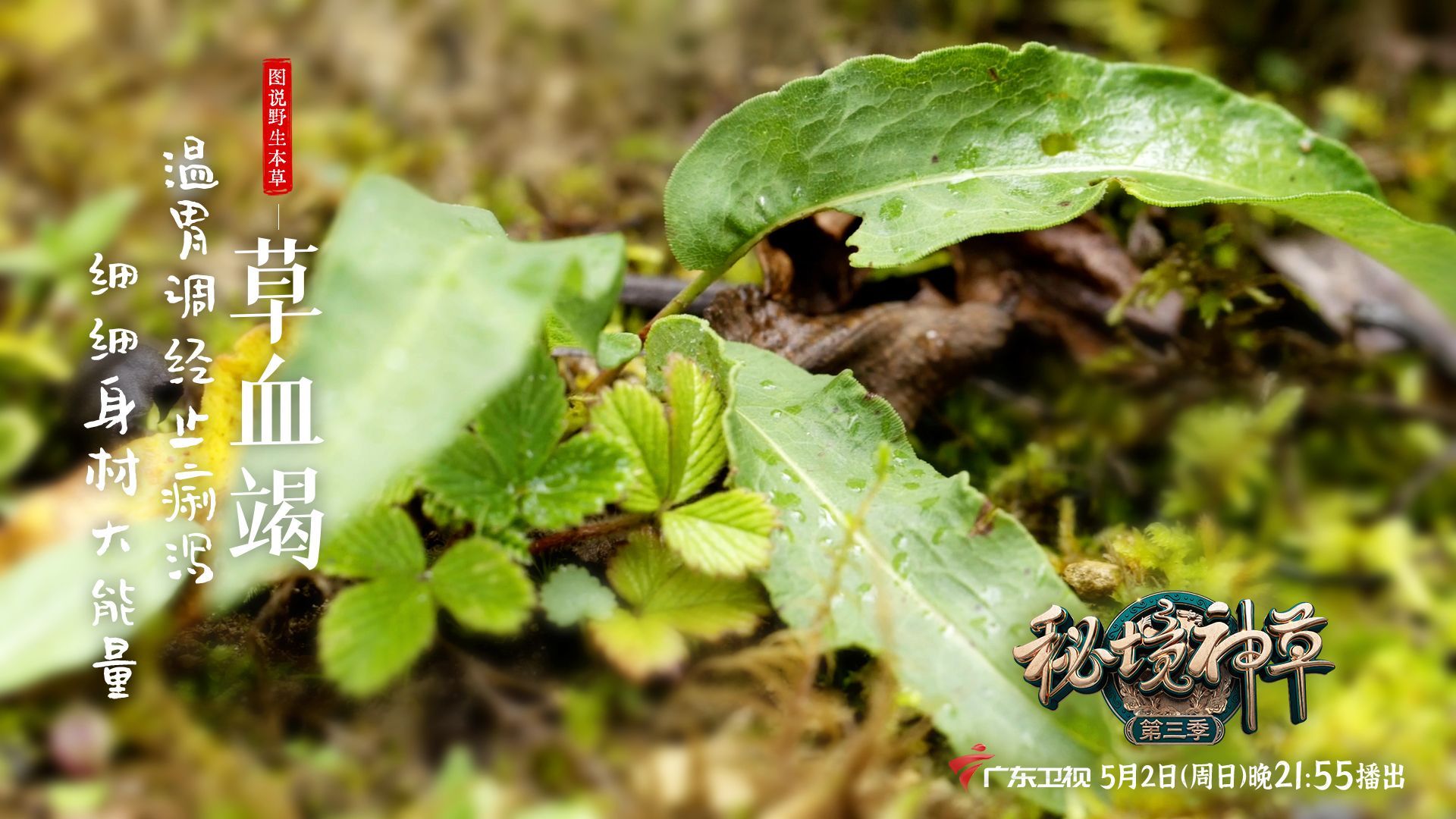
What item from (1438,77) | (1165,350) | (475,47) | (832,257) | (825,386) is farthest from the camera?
(475,47)

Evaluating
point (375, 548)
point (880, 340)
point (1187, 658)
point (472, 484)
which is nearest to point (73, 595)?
point (375, 548)

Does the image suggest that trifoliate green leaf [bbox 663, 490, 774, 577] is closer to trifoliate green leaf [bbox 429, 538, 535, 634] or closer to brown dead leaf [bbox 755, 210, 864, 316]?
trifoliate green leaf [bbox 429, 538, 535, 634]

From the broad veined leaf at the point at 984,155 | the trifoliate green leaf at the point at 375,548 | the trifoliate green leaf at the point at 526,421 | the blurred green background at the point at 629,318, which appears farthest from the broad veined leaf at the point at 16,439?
the broad veined leaf at the point at 984,155

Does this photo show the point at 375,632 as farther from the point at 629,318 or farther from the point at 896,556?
the point at 629,318

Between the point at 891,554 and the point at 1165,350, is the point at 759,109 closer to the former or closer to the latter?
the point at 891,554

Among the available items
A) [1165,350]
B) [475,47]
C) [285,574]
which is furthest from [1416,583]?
[475,47]

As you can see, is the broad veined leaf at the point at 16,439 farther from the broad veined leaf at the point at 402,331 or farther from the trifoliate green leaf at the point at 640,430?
the trifoliate green leaf at the point at 640,430

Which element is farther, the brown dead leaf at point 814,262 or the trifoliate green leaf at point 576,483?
the brown dead leaf at point 814,262
